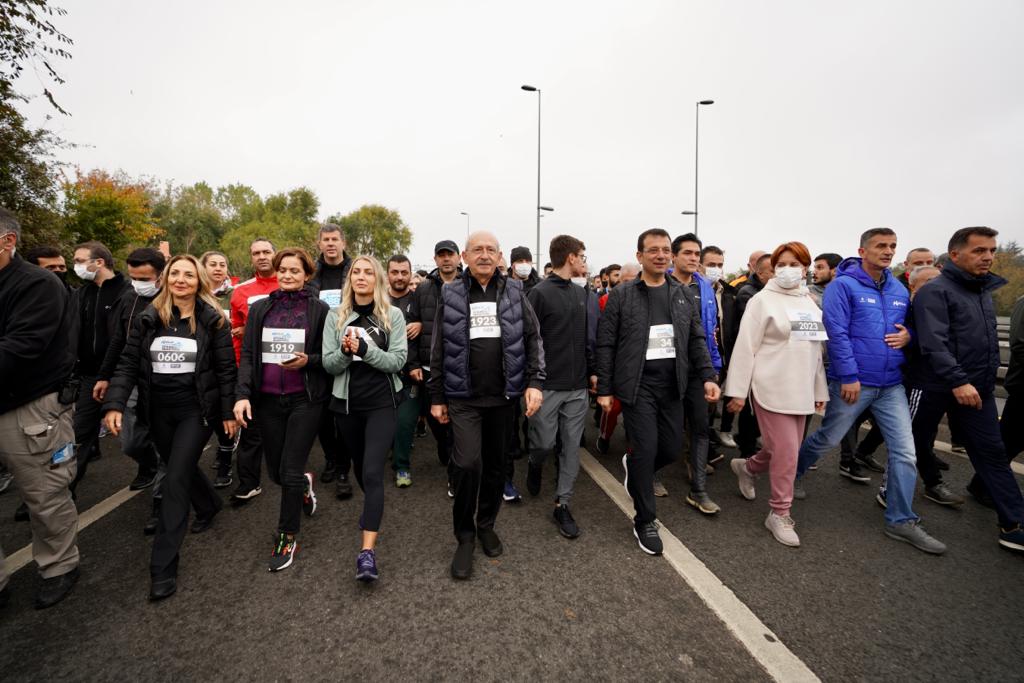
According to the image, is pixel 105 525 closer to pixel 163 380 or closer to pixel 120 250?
pixel 163 380

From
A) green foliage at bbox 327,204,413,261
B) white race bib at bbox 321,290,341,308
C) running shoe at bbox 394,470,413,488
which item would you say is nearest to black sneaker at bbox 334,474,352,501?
running shoe at bbox 394,470,413,488

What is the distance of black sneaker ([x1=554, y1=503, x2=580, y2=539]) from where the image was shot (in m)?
3.23

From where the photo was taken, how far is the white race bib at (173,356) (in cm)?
296

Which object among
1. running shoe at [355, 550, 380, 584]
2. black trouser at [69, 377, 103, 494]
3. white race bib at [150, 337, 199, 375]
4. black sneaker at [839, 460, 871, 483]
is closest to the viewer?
running shoe at [355, 550, 380, 584]

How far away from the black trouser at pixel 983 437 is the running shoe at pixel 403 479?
4443 millimetres

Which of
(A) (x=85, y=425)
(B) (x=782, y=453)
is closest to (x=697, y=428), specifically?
(B) (x=782, y=453)

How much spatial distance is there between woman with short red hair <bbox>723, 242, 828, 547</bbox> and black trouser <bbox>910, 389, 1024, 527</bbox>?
0.86 meters

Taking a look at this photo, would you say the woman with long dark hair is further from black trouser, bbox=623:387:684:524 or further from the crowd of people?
black trouser, bbox=623:387:684:524

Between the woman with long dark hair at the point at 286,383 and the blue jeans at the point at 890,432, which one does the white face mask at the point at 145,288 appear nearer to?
the woman with long dark hair at the point at 286,383

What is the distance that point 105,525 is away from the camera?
3.47 m

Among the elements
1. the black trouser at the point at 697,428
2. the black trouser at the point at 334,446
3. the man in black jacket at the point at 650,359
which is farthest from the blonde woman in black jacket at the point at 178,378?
the black trouser at the point at 697,428

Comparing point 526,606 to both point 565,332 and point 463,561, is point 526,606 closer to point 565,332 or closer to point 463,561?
point 463,561

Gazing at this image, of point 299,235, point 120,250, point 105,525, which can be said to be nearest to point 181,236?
point 299,235

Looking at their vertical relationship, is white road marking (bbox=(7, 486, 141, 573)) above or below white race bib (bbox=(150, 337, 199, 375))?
below
